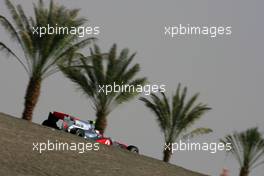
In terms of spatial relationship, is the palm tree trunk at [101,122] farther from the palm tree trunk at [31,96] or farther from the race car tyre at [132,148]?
the race car tyre at [132,148]

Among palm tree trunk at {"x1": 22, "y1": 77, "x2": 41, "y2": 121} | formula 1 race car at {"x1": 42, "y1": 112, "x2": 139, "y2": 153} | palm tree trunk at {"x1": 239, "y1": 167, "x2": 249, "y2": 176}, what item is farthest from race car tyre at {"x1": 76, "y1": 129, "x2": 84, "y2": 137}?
palm tree trunk at {"x1": 239, "y1": 167, "x2": 249, "y2": 176}

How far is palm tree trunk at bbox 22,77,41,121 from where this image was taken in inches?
1135

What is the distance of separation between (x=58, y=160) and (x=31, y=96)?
13.0 meters

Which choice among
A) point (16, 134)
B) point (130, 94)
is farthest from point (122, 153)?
point (130, 94)

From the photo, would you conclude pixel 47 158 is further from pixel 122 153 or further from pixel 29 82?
pixel 29 82

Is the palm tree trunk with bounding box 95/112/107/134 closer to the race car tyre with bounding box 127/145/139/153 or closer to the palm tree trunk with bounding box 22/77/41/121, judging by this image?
the palm tree trunk with bounding box 22/77/41/121

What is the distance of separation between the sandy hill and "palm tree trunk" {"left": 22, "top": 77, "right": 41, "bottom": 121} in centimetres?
632

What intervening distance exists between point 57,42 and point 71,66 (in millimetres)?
1679

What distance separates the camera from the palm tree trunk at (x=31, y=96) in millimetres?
28828

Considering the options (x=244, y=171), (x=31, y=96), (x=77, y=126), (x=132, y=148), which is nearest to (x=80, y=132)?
(x=77, y=126)

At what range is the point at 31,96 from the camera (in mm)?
28859

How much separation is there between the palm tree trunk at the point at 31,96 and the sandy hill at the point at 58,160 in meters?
6.32

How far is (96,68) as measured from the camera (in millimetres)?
31609

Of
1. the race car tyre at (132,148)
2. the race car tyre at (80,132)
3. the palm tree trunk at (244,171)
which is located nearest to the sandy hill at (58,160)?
the race car tyre at (80,132)
